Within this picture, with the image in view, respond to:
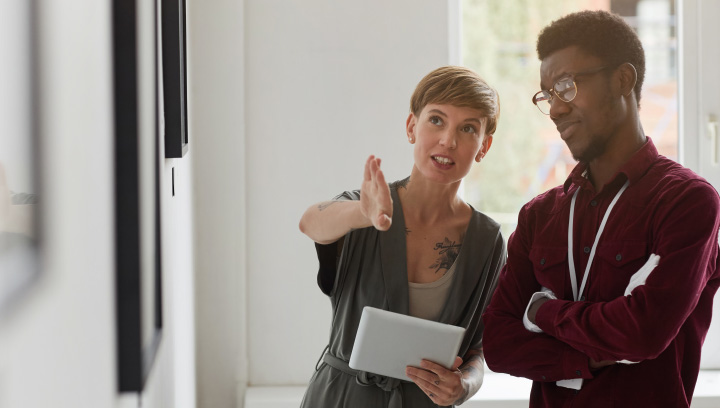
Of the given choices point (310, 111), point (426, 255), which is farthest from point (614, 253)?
point (310, 111)

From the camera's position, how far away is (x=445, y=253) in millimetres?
1727

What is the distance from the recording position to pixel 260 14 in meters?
3.10

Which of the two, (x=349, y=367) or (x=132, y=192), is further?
(x=349, y=367)

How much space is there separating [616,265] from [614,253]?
2 centimetres

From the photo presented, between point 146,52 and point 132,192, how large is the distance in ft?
0.78

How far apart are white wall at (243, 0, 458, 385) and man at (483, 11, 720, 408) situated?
5.37 feet

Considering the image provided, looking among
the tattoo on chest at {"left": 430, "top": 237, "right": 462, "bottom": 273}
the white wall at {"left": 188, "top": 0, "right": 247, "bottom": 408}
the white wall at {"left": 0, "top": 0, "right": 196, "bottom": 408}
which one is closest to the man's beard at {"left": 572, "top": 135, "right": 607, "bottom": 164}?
the tattoo on chest at {"left": 430, "top": 237, "right": 462, "bottom": 273}

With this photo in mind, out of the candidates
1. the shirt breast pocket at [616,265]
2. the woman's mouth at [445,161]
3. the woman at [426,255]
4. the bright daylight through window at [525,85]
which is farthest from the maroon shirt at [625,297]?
the bright daylight through window at [525,85]

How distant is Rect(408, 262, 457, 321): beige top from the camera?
5.64 ft

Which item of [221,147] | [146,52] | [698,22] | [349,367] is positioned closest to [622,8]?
[698,22]

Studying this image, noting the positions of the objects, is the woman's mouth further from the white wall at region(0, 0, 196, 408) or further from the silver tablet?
the white wall at region(0, 0, 196, 408)

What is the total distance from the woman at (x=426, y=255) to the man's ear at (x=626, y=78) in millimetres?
323

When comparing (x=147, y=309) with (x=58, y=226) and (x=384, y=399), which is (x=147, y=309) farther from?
(x=384, y=399)

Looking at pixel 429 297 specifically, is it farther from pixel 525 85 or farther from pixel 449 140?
pixel 525 85
